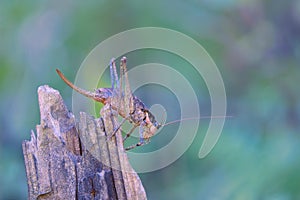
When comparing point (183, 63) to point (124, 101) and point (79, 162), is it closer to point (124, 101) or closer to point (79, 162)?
point (124, 101)

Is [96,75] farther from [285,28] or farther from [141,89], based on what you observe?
[285,28]

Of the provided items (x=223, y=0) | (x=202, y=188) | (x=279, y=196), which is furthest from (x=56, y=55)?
(x=279, y=196)

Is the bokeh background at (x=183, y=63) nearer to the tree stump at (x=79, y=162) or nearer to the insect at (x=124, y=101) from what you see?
the insect at (x=124, y=101)

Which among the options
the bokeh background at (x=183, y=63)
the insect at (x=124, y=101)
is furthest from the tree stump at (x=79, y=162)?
the bokeh background at (x=183, y=63)

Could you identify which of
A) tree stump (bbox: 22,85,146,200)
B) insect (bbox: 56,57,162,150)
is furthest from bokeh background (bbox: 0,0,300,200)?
tree stump (bbox: 22,85,146,200)

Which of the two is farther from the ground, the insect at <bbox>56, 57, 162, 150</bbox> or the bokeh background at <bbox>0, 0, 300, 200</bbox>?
the bokeh background at <bbox>0, 0, 300, 200</bbox>

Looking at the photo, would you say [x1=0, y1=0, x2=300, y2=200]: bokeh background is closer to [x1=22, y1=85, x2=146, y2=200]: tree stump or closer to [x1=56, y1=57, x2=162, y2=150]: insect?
[x1=56, y1=57, x2=162, y2=150]: insect
